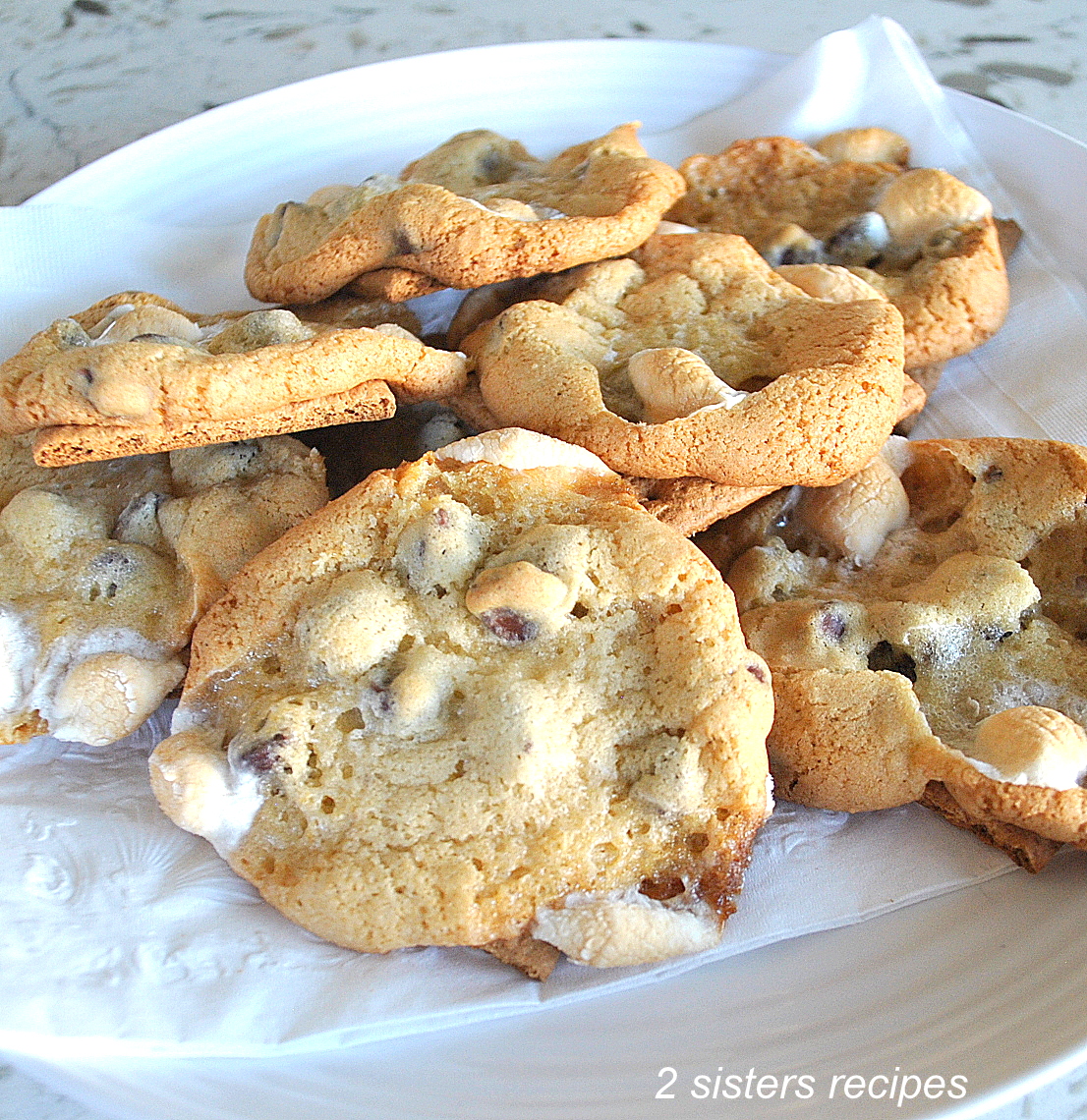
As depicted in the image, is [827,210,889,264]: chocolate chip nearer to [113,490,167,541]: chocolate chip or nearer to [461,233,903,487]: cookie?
[461,233,903,487]: cookie

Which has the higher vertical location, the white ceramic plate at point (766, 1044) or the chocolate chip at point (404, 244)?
the chocolate chip at point (404, 244)

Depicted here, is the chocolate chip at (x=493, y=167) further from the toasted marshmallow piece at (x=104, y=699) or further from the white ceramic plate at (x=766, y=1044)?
the white ceramic plate at (x=766, y=1044)

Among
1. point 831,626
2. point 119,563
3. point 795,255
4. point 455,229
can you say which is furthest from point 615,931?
point 795,255

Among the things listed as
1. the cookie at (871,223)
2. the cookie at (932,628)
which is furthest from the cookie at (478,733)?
the cookie at (871,223)

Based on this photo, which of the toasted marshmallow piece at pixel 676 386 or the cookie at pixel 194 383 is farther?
the toasted marshmallow piece at pixel 676 386

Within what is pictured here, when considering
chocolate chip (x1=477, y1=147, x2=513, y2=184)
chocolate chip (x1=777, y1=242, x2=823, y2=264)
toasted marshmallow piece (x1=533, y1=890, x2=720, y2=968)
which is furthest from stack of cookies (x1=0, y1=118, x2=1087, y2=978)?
chocolate chip (x1=477, y1=147, x2=513, y2=184)

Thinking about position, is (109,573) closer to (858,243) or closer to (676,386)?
(676,386)
